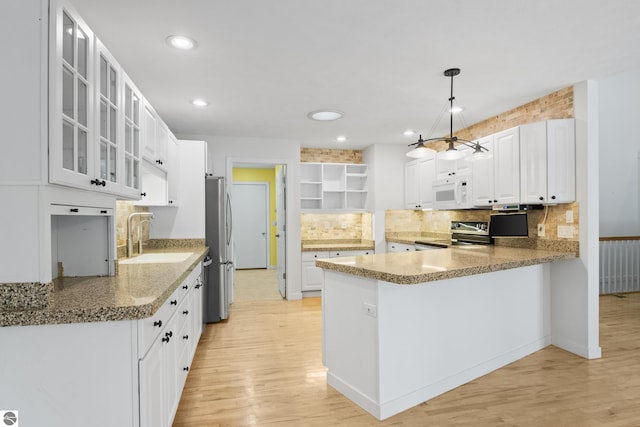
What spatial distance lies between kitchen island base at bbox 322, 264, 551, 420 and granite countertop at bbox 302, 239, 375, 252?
2.77 meters

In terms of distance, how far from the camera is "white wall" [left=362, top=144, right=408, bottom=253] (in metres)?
5.95

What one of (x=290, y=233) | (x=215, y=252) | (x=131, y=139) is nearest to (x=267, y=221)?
(x=290, y=233)

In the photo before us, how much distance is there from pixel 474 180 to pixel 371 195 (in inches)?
80.5

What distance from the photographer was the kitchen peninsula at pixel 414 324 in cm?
231

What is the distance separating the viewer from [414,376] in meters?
2.45

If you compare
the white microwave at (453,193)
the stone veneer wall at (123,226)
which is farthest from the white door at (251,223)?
the stone veneer wall at (123,226)

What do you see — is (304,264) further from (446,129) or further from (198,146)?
(446,129)

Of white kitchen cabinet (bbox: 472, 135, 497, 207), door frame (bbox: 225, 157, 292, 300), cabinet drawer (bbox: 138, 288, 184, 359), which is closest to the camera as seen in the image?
cabinet drawer (bbox: 138, 288, 184, 359)

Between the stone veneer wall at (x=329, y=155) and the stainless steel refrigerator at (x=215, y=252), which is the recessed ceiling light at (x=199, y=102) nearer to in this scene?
the stainless steel refrigerator at (x=215, y=252)

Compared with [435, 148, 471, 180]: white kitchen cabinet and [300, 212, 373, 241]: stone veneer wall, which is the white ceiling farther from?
[300, 212, 373, 241]: stone veneer wall

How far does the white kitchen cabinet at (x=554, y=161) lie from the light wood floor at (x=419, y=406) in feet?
4.96

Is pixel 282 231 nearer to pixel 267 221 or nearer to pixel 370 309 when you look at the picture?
pixel 267 221

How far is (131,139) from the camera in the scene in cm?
253

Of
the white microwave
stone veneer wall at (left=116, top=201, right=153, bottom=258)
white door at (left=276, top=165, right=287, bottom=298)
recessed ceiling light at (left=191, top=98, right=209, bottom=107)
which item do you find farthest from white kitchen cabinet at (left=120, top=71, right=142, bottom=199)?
the white microwave
